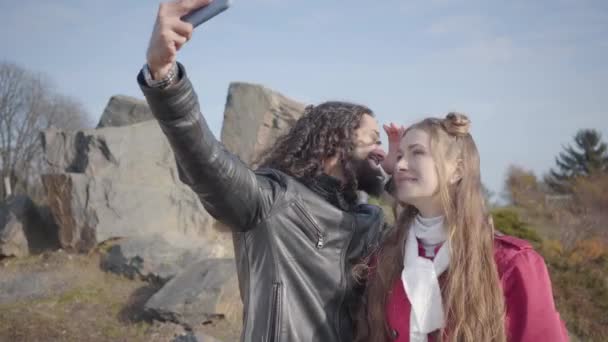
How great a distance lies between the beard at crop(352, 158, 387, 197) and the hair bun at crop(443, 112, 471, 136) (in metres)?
0.40

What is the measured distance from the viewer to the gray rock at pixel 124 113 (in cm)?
991

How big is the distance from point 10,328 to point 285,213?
4797 millimetres

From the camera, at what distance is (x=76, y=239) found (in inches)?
300

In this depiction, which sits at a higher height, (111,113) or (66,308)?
(111,113)

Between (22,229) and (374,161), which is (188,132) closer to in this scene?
(374,161)

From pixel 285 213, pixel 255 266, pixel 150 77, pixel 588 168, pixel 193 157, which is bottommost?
pixel 588 168

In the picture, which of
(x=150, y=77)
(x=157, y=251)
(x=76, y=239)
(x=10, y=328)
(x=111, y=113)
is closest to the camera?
(x=150, y=77)

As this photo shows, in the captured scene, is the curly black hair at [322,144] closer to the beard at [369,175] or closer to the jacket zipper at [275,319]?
the beard at [369,175]

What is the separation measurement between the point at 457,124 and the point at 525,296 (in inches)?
23.3

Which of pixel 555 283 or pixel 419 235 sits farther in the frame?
pixel 555 283

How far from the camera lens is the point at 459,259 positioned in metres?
1.69

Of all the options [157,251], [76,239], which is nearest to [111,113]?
[76,239]

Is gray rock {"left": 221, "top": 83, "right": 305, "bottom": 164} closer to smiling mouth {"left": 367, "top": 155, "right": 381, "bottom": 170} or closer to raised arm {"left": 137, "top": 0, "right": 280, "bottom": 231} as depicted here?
smiling mouth {"left": 367, "top": 155, "right": 381, "bottom": 170}

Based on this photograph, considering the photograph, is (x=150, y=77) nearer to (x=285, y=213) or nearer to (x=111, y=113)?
(x=285, y=213)
